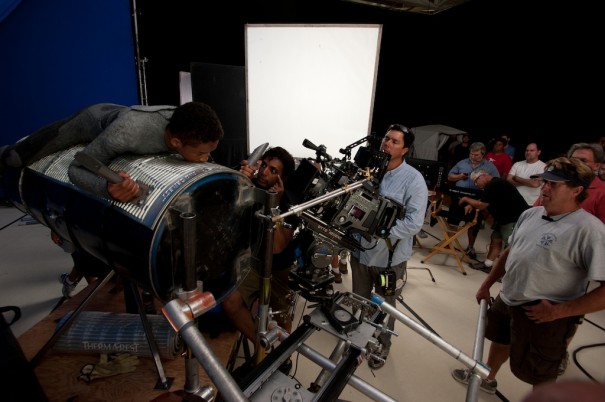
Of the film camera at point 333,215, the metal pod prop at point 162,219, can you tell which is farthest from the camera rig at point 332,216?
the metal pod prop at point 162,219

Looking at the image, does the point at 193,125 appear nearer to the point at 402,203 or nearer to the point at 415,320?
the point at 402,203

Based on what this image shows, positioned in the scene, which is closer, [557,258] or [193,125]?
[193,125]

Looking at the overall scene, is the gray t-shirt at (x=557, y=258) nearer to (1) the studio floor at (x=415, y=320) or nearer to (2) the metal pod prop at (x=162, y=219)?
(1) the studio floor at (x=415, y=320)

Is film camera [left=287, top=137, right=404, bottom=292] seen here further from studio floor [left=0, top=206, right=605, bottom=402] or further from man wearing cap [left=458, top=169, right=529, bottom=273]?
man wearing cap [left=458, top=169, right=529, bottom=273]

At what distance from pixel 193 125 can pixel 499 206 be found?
14.4ft

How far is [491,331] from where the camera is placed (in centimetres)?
233

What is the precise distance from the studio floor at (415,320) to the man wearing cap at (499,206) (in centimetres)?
56

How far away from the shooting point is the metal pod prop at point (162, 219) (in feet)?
3.27

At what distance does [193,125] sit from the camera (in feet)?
4.26

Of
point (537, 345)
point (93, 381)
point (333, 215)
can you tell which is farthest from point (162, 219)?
point (537, 345)

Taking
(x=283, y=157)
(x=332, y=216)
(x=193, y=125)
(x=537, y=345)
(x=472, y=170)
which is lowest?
(x=537, y=345)

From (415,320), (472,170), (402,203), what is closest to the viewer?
(402,203)

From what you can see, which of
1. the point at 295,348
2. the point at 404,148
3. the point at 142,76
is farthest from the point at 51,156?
the point at 142,76

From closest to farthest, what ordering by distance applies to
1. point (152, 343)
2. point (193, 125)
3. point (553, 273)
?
point (193, 125)
point (152, 343)
point (553, 273)
